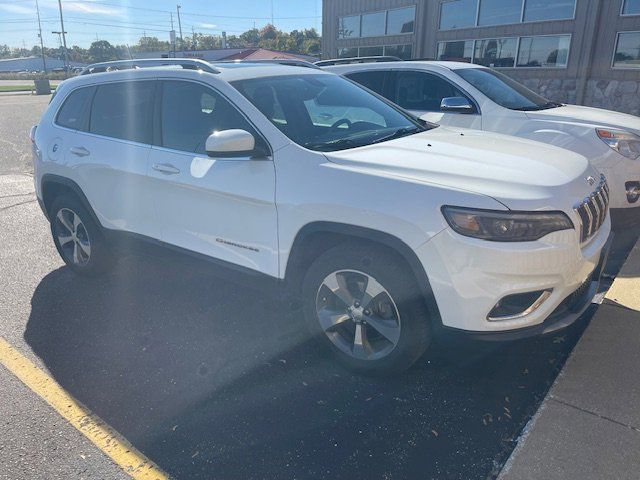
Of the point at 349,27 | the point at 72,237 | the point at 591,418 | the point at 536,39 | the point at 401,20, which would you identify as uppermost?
the point at 401,20

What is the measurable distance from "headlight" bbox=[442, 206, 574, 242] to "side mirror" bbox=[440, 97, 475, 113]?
11.3 ft

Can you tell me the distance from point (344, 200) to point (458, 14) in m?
17.6

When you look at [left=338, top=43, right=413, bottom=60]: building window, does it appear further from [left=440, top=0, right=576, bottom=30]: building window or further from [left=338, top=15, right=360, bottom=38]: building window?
[left=440, top=0, right=576, bottom=30]: building window

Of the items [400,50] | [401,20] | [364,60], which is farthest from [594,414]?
[401,20]

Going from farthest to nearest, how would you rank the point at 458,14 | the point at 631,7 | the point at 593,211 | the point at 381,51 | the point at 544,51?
the point at 381,51 < the point at 458,14 < the point at 544,51 < the point at 631,7 < the point at 593,211

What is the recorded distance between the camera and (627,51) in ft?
47.1

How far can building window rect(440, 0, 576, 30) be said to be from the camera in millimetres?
15383

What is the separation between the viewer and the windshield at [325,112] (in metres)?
3.31

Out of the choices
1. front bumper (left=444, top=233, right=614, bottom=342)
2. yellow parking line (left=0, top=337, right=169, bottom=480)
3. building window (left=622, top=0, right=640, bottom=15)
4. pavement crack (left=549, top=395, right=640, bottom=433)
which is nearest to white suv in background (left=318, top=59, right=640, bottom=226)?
front bumper (left=444, top=233, right=614, bottom=342)

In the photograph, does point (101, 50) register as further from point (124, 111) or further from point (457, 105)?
point (124, 111)

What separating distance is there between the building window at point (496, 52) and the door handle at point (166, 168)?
1598 centimetres

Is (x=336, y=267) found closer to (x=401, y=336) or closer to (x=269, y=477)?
(x=401, y=336)

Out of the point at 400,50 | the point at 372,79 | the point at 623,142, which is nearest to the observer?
the point at 623,142

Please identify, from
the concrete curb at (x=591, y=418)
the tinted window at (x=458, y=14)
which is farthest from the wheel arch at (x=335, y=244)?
the tinted window at (x=458, y=14)
